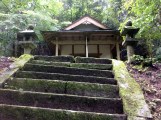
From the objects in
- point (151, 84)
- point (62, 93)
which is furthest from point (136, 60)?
point (62, 93)

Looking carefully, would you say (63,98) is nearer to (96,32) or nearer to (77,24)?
(96,32)

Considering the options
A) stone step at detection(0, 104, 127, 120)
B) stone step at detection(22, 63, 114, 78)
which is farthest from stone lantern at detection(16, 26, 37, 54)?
stone step at detection(0, 104, 127, 120)

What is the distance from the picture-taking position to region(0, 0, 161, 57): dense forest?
7.58 meters

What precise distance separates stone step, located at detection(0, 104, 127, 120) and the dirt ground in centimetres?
75

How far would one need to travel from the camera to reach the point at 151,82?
4.93m

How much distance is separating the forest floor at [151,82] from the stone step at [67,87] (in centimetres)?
62

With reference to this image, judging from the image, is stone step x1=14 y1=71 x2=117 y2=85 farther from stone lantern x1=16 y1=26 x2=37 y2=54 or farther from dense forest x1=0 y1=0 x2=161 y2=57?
dense forest x1=0 y1=0 x2=161 y2=57

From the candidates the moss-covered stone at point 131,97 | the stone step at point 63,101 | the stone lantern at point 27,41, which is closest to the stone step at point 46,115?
the moss-covered stone at point 131,97

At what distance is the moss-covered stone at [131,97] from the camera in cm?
327

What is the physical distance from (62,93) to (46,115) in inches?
36.7

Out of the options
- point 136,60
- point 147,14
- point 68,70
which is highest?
point 147,14

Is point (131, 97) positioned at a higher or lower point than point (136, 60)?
lower

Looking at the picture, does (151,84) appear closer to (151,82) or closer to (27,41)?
(151,82)

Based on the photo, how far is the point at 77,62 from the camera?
228 inches
